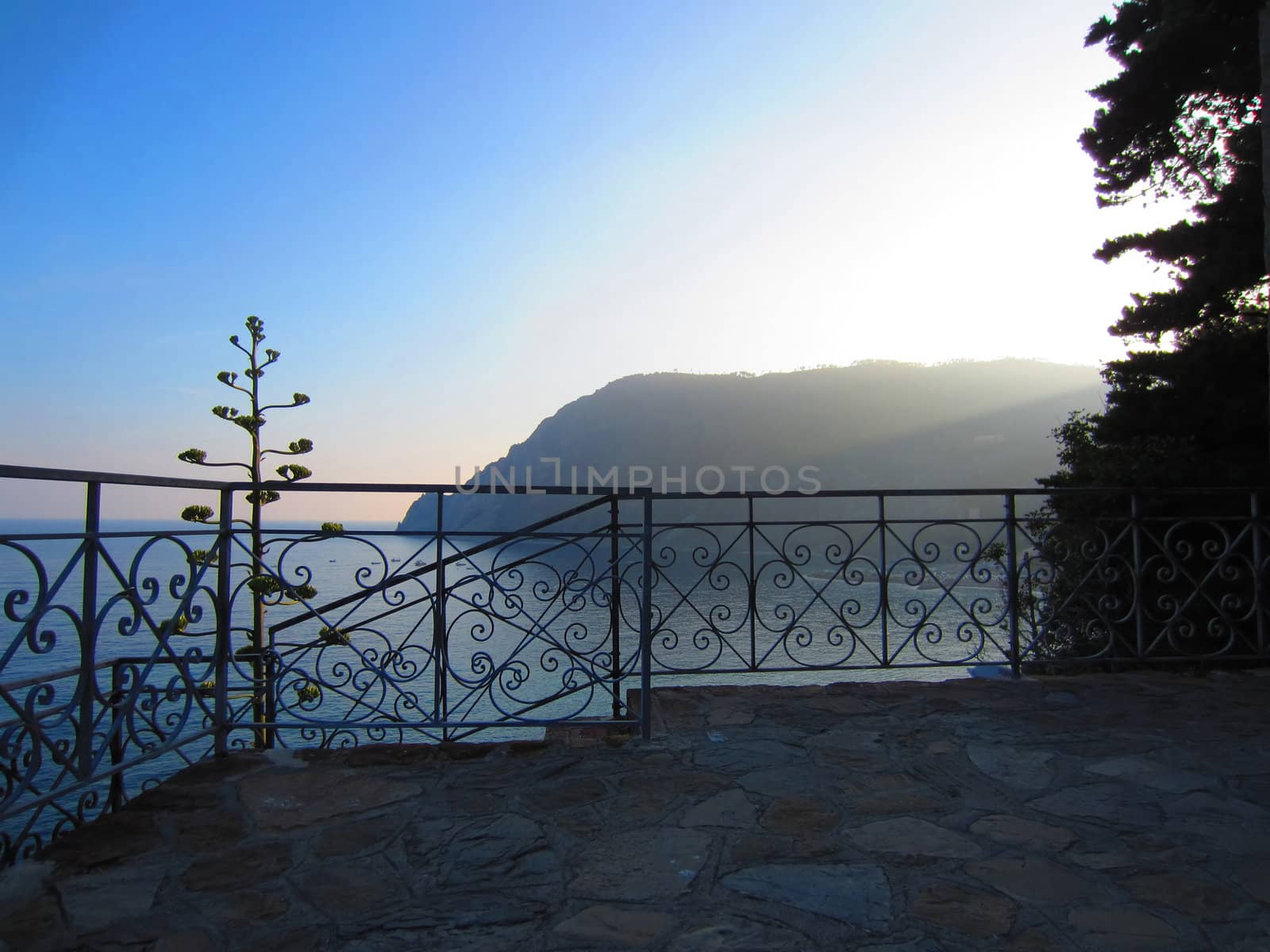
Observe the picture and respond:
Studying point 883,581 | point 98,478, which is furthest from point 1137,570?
point 98,478

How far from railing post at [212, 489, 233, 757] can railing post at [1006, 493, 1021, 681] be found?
11.4 feet

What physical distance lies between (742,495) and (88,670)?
8.14ft

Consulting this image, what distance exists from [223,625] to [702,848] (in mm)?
1781

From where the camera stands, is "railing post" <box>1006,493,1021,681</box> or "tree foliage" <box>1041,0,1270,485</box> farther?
"tree foliage" <box>1041,0,1270,485</box>

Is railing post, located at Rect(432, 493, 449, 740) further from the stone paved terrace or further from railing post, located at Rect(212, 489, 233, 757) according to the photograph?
railing post, located at Rect(212, 489, 233, 757)

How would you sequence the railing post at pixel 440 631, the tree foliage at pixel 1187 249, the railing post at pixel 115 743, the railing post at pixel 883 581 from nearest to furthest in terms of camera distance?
the railing post at pixel 115 743 < the railing post at pixel 440 631 < the railing post at pixel 883 581 < the tree foliage at pixel 1187 249

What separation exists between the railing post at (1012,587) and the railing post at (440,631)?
9.06ft

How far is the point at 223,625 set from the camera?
245 centimetres

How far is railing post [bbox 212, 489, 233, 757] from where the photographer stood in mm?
2449

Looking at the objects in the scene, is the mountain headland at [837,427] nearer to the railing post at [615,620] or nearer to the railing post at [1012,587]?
the railing post at [615,620]

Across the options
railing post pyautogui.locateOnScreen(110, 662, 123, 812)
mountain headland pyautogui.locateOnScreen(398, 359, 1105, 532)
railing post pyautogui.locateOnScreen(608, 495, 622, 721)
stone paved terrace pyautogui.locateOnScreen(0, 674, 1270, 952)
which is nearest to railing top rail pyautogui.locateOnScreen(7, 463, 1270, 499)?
railing post pyautogui.locateOnScreen(608, 495, 622, 721)

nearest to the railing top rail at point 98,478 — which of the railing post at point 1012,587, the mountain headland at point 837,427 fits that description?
the railing post at point 1012,587

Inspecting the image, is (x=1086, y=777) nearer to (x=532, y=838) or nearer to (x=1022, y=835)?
(x=1022, y=835)

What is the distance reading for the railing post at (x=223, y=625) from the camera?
2.45 metres
